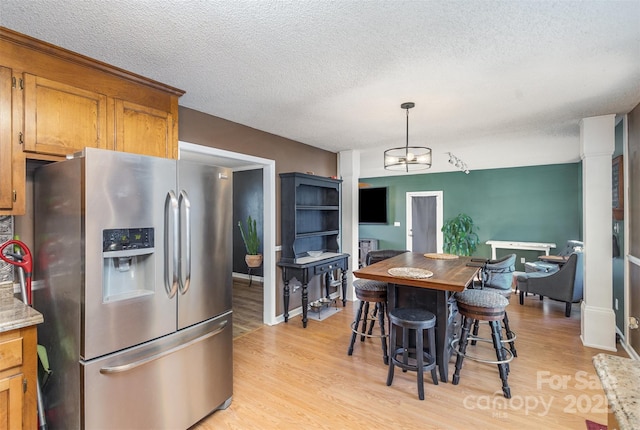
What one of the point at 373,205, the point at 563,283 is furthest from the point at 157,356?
the point at 373,205

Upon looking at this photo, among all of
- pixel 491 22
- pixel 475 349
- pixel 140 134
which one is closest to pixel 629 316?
pixel 475 349

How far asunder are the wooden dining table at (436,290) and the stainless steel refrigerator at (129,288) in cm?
138

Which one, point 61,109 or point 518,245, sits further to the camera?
point 518,245

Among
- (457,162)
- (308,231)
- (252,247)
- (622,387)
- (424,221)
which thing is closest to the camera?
(622,387)

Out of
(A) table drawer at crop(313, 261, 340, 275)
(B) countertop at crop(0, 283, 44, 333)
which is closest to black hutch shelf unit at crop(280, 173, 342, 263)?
(A) table drawer at crop(313, 261, 340, 275)

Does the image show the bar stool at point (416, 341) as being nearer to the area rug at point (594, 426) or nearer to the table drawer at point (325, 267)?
the area rug at point (594, 426)

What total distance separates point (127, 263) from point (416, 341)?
2.09m

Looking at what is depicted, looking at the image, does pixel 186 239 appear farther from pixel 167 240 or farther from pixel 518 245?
pixel 518 245

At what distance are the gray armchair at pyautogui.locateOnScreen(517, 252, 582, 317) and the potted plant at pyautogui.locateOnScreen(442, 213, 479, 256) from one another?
2.02 meters

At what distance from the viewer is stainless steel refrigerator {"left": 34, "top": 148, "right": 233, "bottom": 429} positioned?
1.67 meters

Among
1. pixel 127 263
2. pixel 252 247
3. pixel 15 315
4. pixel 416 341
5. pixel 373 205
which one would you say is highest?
pixel 373 205

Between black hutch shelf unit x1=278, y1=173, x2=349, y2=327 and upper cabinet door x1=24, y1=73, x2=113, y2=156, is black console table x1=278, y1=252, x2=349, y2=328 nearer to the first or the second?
black hutch shelf unit x1=278, y1=173, x2=349, y2=327

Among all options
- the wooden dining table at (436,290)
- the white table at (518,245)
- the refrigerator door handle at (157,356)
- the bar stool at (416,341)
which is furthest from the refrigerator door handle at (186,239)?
the white table at (518,245)

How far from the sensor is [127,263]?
191cm
